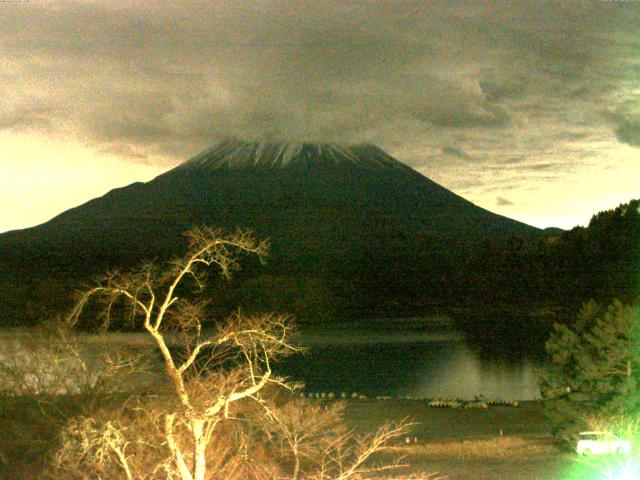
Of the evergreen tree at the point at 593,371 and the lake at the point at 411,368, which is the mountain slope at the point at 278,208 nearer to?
the lake at the point at 411,368

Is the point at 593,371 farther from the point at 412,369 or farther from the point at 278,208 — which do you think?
the point at 278,208

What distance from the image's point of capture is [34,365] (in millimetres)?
15570

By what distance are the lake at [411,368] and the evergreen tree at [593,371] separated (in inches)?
409

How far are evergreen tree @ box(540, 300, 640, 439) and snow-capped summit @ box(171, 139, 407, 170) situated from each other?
10868 cm

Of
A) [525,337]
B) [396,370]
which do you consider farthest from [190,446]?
[525,337]

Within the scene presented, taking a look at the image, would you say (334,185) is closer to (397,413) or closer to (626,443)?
(397,413)

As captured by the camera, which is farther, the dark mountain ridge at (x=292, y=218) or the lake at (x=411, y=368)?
the dark mountain ridge at (x=292, y=218)

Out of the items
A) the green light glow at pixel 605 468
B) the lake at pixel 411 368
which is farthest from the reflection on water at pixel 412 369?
the green light glow at pixel 605 468

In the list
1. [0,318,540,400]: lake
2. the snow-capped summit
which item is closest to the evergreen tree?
[0,318,540,400]: lake

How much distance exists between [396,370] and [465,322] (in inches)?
1253

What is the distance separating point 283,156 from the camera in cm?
13200

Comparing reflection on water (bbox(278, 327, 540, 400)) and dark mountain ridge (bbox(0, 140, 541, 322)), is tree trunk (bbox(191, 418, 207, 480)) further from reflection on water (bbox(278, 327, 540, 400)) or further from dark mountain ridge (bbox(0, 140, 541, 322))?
dark mountain ridge (bbox(0, 140, 541, 322))

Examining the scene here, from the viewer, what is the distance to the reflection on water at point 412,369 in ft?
112

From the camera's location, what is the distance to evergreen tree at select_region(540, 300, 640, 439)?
1670 centimetres
